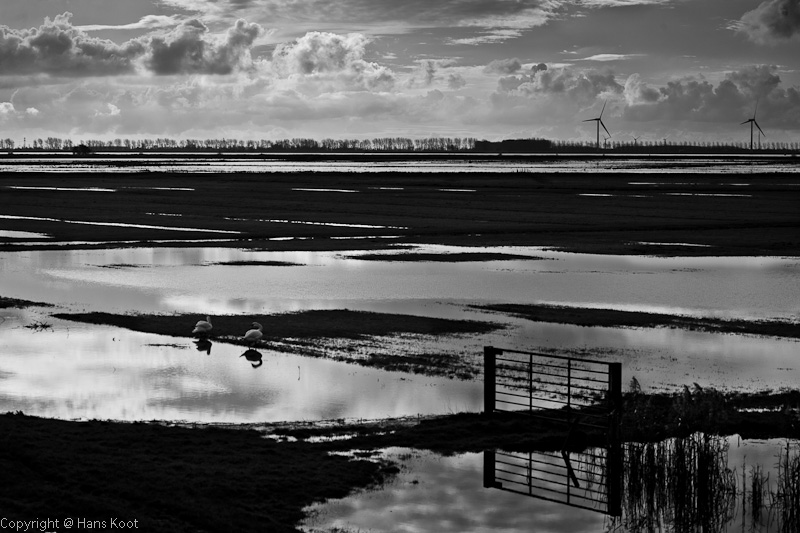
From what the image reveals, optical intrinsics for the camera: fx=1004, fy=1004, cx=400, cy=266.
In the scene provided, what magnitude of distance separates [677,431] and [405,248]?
33.4 meters

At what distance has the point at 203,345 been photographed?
87.5 feet

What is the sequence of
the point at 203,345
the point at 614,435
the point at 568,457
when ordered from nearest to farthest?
the point at 568,457, the point at 614,435, the point at 203,345

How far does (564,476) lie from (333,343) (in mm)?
11067

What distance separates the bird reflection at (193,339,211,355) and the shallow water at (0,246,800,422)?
0.33 m

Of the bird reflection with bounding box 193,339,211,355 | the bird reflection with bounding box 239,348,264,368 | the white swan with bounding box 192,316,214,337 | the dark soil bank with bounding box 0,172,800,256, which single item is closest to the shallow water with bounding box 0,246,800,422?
the bird reflection with bounding box 239,348,264,368

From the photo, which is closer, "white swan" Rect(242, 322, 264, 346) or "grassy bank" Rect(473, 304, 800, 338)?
"white swan" Rect(242, 322, 264, 346)

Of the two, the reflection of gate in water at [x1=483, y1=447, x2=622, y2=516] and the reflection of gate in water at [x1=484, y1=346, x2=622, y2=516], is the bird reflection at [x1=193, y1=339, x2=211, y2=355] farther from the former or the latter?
the reflection of gate in water at [x1=483, y1=447, x2=622, y2=516]

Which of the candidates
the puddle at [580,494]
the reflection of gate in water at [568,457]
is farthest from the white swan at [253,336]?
the puddle at [580,494]

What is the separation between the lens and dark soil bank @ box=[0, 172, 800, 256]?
5481 cm


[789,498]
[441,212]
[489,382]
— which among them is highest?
[441,212]

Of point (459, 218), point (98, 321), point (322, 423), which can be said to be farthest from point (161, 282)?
point (459, 218)

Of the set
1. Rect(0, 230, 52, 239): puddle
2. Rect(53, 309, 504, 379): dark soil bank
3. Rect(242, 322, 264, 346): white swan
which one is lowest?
Rect(53, 309, 504, 379): dark soil bank

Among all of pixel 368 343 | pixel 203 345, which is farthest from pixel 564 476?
pixel 203 345

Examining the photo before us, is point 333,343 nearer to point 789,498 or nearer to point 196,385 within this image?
point 196,385
